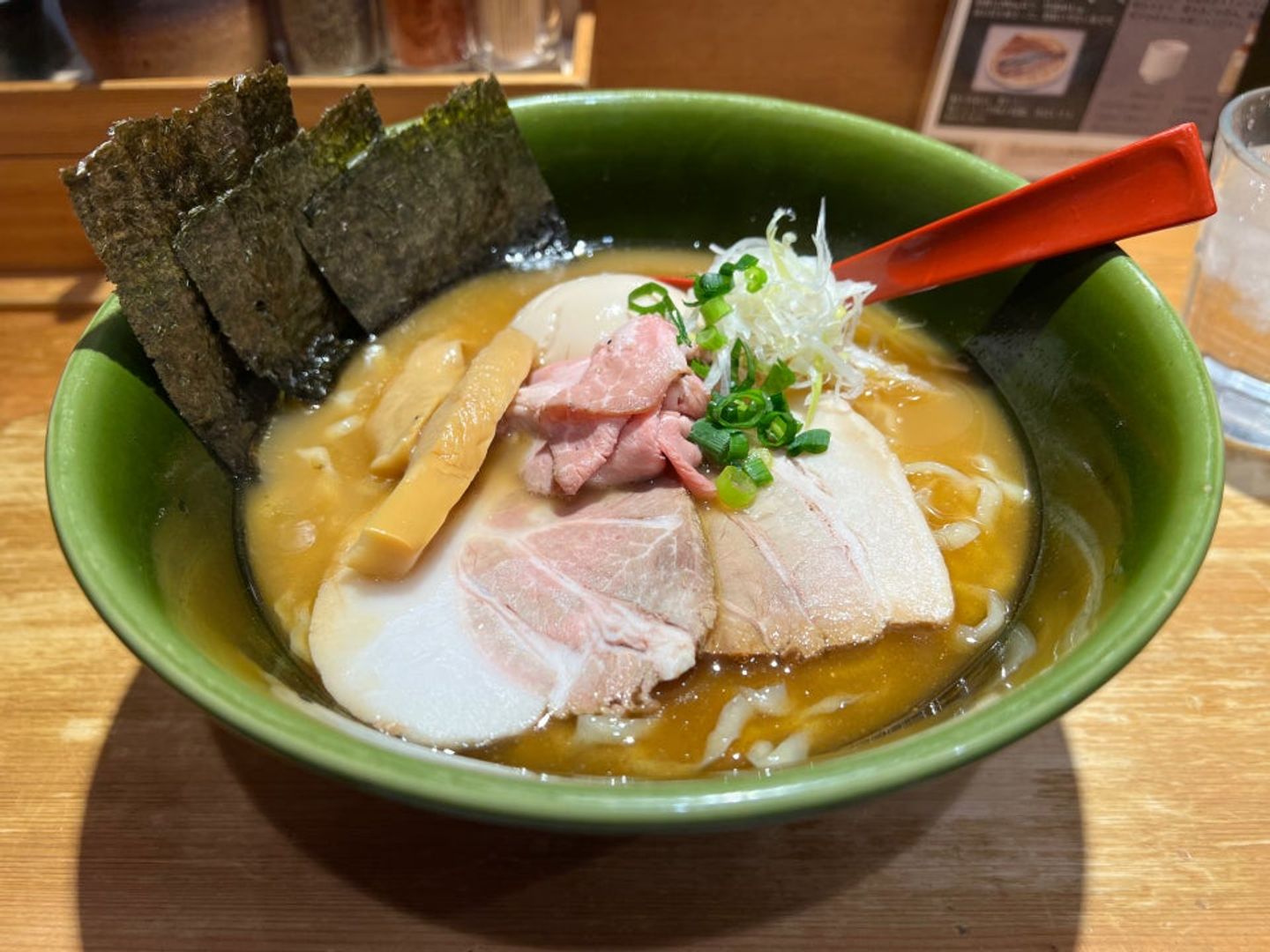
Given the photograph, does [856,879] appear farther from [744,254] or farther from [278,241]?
[278,241]

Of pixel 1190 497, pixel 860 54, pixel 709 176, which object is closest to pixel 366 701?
pixel 1190 497

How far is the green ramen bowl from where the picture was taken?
939 mm

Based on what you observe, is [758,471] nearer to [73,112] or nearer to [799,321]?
[799,321]

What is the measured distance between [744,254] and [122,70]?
1.58 metres

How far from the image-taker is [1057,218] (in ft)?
5.39

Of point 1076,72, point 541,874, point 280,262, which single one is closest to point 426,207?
point 280,262

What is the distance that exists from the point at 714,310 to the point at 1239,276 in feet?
3.70

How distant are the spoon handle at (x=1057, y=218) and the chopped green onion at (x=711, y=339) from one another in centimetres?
39

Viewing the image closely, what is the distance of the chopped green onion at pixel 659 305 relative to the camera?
1.75 meters

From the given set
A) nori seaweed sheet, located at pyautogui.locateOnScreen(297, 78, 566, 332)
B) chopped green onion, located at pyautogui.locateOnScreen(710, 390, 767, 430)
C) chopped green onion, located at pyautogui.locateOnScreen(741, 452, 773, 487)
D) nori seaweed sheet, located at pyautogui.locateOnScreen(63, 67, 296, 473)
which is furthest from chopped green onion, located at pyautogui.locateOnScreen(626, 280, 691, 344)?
nori seaweed sheet, located at pyautogui.locateOnScreen(63, 67, 296, 473)

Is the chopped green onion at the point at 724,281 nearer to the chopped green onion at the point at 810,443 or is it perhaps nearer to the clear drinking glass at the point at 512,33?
the chopped green onion at the point at 810,443

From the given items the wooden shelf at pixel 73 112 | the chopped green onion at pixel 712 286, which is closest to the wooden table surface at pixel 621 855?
the chopped green onion at pixel 712 286

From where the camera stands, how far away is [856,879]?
1269 millimetres

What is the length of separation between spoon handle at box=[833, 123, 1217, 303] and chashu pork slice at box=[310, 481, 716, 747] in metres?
0.72
